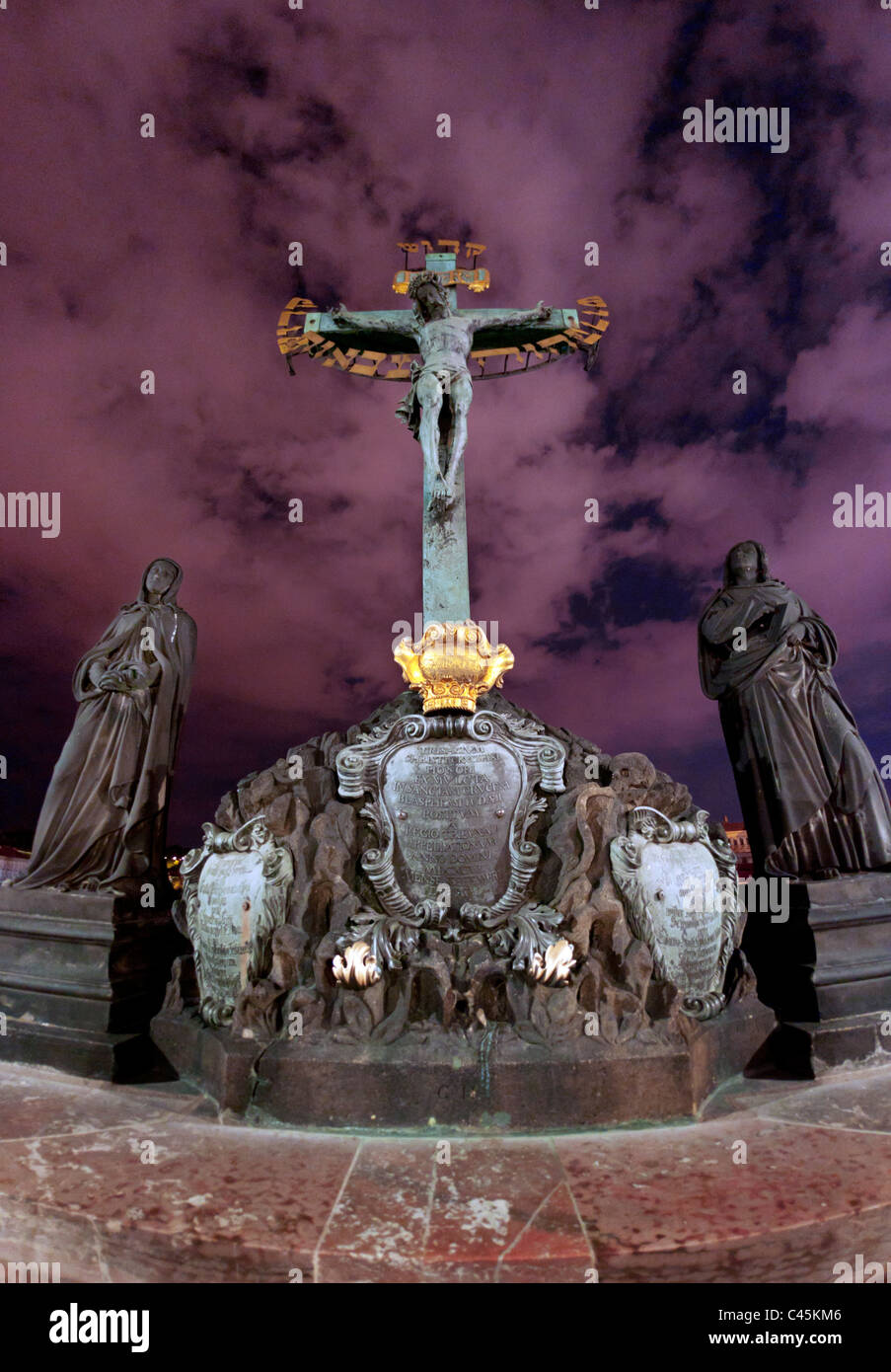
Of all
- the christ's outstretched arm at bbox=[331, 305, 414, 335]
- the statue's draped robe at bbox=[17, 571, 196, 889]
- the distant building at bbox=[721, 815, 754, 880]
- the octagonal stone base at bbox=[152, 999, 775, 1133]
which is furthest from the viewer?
the distant building at bbox=[721, 815, 754, 880]

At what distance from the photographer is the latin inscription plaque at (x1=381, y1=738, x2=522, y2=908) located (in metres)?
4.80

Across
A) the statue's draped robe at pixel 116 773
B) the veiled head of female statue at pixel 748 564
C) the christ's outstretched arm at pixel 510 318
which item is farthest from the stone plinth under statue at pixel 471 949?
the christ's outstretched arm at pixel 510 318

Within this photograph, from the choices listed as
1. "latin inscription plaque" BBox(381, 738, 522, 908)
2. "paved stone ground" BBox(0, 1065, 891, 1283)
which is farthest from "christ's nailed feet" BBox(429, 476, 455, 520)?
"paved stone ground" BBox(0, 1065, 891, 1283)

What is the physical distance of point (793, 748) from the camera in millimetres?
5527

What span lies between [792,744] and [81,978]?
516cm

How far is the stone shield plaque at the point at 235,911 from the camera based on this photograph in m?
4.43

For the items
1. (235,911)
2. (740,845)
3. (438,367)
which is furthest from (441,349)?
(740,845)

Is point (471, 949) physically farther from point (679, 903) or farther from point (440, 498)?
point (440, 498)

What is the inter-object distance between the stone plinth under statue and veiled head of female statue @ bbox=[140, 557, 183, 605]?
1.98 m

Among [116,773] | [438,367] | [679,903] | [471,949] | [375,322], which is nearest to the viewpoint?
[471,949]

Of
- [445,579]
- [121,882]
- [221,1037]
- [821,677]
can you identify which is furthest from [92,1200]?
[821,677]

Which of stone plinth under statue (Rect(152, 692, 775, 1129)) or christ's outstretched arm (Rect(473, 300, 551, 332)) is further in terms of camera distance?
christ's outstretched arm (Rect(473, 300, 551, 332))

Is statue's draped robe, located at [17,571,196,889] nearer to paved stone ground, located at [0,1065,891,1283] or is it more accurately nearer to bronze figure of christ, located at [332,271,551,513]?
paved stone ground, located at [0,1065,891,1283]

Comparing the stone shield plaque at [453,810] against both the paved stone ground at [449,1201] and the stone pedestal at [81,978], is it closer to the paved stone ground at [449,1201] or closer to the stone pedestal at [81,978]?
the paved stone ground at [449,1201]
